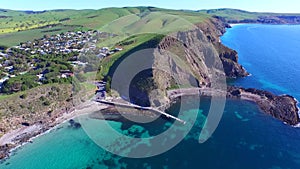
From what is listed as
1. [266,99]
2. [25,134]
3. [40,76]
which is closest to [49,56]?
[40,76]

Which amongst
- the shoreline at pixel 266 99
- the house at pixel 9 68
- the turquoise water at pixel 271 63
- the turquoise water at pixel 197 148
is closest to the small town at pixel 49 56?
the house at pixel 9 68

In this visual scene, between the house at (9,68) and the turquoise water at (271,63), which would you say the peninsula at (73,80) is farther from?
the turquoise water at (271,63)

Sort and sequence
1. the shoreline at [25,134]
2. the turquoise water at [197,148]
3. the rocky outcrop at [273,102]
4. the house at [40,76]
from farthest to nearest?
the house at [40,76] < the rocky outcrop at [273,102] < the shoreline at [25,134] < the turquoise water at [197,148]

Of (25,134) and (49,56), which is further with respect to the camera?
(49,56)

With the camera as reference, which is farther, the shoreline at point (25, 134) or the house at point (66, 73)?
the house at point (66, 73)

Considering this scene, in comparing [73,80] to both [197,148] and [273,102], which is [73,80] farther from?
[273,102]

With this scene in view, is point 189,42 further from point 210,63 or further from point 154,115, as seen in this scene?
point 154,115

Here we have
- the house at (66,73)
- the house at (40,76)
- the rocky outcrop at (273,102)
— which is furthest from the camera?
the house at (66,73)

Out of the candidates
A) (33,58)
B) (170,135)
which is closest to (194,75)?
(170,135)
